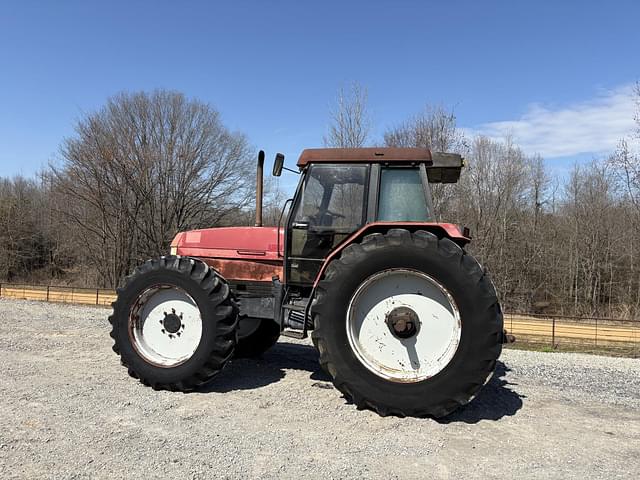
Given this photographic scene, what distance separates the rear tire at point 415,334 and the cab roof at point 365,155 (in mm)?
842

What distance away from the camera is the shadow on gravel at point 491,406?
3.87 meters

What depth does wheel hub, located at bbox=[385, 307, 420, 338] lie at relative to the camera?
396 cm

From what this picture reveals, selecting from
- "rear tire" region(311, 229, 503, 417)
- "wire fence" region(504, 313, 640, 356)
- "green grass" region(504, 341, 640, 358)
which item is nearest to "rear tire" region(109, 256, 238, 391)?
"rear tire" region(311, 229, 503, 417)

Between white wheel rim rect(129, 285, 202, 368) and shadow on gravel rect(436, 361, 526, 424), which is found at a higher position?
white wheel rim rect(129, 285, 202, 368)

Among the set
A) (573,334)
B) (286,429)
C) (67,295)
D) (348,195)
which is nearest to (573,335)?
(573,334)

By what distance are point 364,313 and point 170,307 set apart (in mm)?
2013

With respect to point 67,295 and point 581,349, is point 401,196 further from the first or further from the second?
point 67,295

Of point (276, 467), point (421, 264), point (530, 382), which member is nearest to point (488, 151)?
point (530, 382)

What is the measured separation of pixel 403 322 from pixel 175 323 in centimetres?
227

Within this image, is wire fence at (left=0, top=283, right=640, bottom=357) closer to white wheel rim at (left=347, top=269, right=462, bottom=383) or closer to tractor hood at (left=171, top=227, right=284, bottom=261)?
white wheel rim at (left=347, top=269, right=462, bottom=383)

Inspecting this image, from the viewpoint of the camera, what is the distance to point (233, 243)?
5.27 m

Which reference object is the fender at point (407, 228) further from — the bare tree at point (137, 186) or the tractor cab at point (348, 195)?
the bare tree at point (137, 186)

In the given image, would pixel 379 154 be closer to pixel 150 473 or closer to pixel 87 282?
pixel 150 473

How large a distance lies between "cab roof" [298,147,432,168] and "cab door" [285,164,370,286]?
6 centimetres
